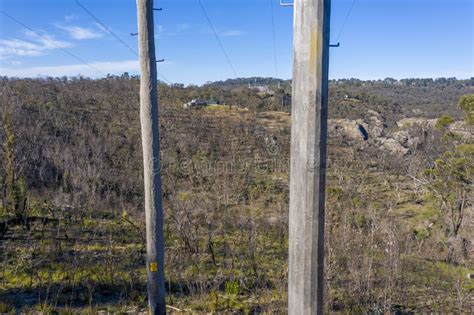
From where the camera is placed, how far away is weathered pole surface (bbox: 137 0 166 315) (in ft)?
11.5

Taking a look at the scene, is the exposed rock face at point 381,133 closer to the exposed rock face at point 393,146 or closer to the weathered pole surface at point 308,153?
the exposed rock face at point 393,146

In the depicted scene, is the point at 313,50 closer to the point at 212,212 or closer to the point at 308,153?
the point at 308,153

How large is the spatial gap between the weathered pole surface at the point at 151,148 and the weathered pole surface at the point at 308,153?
82.0 inches

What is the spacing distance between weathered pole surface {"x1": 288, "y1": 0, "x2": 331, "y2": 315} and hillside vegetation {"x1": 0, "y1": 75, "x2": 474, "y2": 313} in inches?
132

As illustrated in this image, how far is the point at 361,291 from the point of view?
239 inches

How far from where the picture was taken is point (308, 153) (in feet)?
5.95

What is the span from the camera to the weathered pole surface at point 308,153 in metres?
1.73

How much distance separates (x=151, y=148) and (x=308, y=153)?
2197 mm

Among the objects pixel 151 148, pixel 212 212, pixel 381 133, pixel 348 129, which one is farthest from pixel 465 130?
pixel 381 133

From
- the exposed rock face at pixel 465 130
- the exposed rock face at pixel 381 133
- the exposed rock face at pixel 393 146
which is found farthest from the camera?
the exposed rock face at pixel 381 133

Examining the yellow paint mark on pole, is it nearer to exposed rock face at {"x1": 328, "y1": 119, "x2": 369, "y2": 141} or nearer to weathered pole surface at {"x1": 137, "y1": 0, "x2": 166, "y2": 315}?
weathered pole surface at {"x1": 137, "y1": 0, "x2": 166, "y2": 315}

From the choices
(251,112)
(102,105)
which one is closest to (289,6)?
(102,105)

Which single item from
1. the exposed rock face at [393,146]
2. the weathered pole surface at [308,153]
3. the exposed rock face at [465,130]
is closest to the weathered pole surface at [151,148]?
the weathered pole surface at [308,153]

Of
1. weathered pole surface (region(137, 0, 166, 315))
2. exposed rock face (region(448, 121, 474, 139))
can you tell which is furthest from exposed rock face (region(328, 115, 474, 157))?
weathered pole surface (region(137, 0, 166, 315))
